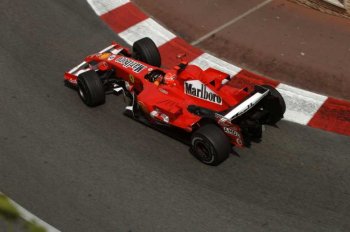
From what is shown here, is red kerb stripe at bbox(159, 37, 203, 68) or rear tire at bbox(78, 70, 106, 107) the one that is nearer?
rear tire at bbox(78, 70, 106, 107)

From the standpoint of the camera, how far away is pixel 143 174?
6.09m

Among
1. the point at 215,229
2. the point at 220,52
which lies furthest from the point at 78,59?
the point at 215,229

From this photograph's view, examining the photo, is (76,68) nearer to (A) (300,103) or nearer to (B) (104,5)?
(B) (104,5)

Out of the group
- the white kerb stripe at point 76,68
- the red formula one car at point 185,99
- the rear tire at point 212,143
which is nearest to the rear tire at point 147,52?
the red formula one car at point 185,99

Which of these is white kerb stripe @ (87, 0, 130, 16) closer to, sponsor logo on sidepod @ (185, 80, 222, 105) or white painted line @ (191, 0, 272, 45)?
white painted line @ (191, 0, 272, 45)

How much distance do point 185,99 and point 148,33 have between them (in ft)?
8.63

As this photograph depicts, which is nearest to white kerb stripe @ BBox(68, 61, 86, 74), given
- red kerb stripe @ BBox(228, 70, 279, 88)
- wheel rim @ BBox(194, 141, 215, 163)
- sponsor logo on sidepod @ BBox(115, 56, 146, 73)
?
sponsor logo on sidepod @ BBox(115, 56, 146, 73)

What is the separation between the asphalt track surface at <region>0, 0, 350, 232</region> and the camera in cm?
551

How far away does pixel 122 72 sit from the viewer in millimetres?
7148

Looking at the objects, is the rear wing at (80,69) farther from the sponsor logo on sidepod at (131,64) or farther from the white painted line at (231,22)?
the white painted line at (231,22)

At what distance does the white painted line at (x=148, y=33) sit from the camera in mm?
8566

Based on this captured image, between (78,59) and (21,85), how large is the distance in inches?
44.5

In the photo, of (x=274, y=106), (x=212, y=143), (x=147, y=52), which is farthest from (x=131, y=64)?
(x=274, y=106)

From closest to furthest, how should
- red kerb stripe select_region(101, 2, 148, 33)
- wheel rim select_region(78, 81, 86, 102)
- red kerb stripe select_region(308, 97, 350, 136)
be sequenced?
red kerb stripe select_region(308, 97, 350, 136), wheel rim select_region(78, 81, 86, 102), red kerb stripe select_region(101, 2, 148, 33)
